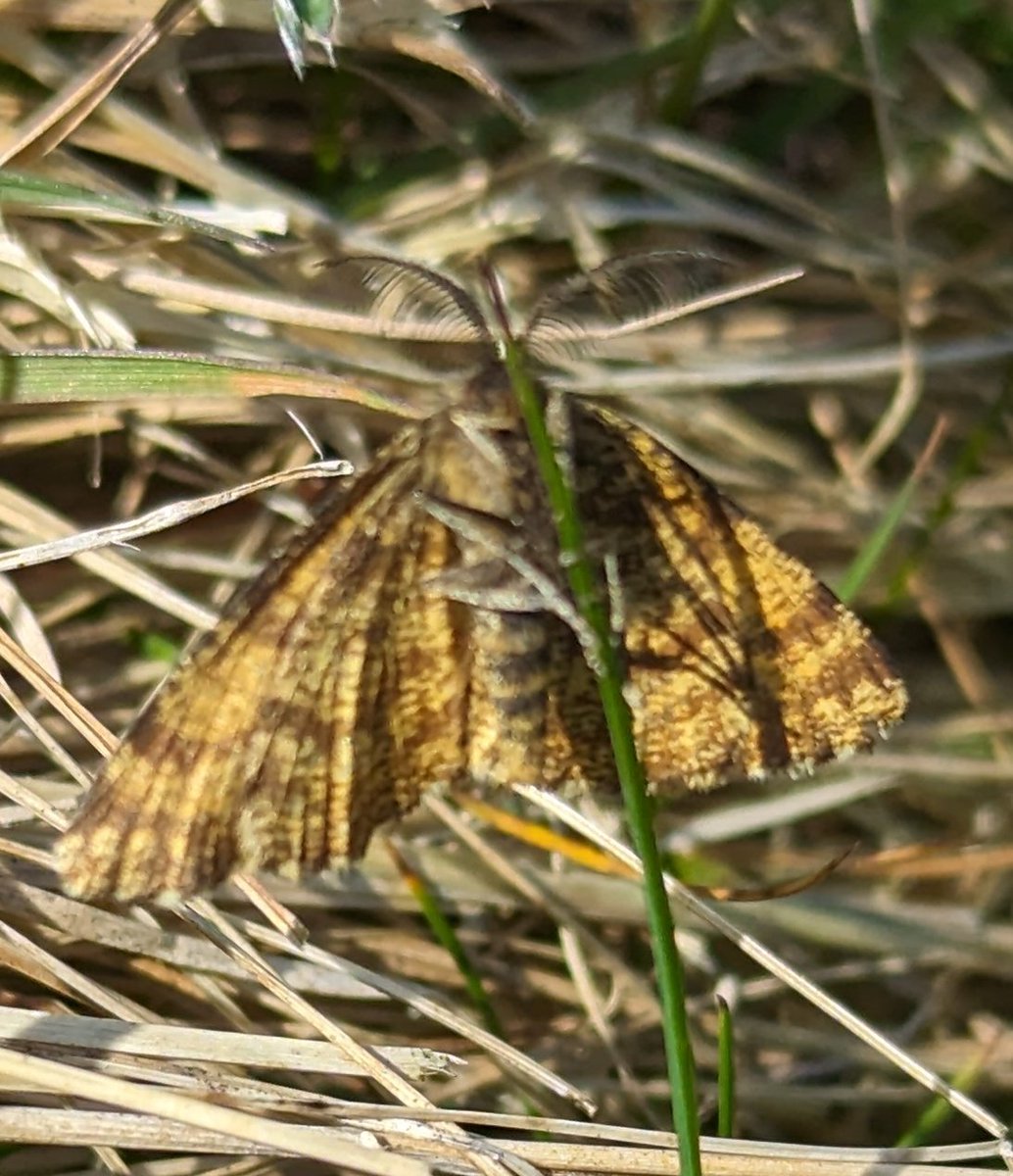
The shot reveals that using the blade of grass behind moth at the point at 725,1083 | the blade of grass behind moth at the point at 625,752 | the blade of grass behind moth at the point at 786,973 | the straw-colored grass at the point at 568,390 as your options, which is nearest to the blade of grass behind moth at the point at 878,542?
the straw-colored grass at the point at 568,390

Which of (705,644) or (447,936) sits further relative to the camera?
(447,936)

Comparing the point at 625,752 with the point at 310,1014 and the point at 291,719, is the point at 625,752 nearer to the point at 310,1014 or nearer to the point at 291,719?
the point at 291,719

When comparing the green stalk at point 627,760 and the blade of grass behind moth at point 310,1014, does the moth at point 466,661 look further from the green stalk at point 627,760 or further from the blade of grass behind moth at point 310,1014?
→ the blade of grass behind moth at point 310,1014

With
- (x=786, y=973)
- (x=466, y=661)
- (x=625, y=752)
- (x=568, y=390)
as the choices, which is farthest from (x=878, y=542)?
(x=625, y=752)

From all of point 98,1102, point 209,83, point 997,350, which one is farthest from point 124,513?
point 997,350

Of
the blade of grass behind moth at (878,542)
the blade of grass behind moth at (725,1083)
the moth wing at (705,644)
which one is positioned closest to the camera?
the moth wing at (705,644)

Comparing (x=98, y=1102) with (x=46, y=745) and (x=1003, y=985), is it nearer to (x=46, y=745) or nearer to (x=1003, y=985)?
(x=46, y=745)
